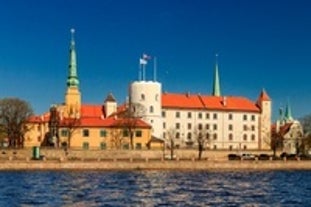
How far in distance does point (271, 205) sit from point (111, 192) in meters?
12.8

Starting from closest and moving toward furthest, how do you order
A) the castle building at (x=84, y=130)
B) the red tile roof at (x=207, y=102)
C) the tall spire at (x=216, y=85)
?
the castle building at (x=84, y=130)
the red tile roof at (x=207, y=102)
the tall spire at (x=216, y=85)

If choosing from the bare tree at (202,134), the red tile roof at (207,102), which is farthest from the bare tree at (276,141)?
the bare tree at (202,134)

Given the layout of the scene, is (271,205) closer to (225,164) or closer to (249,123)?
(225,164)

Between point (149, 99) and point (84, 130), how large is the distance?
1689 cm

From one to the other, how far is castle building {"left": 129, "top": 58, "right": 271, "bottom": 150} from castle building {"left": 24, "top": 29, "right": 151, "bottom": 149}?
1438cm

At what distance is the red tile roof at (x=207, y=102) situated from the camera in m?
140

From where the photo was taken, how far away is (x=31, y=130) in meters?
124

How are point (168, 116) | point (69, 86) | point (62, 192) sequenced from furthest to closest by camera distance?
point (168, 116)
point (69, 86)
point (62, 192)

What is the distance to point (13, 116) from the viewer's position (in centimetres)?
10894

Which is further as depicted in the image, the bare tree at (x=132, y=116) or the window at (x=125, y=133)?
the window at (x=125, y=133)

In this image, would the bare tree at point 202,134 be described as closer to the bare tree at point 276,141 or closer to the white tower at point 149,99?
the white tower at point 149,99

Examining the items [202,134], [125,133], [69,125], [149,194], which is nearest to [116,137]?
[125,133]

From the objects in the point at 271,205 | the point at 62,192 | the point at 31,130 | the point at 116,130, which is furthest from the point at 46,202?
the point at 31,130

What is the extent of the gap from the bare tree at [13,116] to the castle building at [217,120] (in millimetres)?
31960
